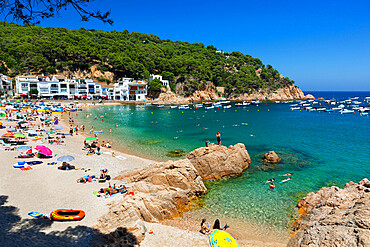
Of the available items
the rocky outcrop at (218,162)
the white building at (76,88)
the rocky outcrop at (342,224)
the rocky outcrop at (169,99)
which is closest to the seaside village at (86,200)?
the rocky outcrop at (218,162)

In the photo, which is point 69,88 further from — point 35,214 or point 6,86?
point 35,214

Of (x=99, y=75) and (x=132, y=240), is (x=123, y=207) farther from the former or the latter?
(x=99, y=75)

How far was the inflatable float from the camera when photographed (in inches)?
445

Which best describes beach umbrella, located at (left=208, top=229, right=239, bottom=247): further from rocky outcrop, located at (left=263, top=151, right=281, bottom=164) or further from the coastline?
rocky outcrop, located at (left=263, top=151, right=281, bottom=164)

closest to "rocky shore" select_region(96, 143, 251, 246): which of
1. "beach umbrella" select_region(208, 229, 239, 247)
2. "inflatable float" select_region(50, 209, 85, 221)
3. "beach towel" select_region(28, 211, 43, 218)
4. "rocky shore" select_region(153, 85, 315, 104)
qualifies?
"inflatable float" select_region(50, 209, 85, 221)

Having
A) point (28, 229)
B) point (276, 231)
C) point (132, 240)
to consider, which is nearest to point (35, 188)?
point (28, 229)

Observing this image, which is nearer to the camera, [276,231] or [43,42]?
[276,231]

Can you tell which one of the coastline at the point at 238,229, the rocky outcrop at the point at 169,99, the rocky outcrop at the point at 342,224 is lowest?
the coastline at the point at 238,229

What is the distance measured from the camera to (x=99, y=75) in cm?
10381

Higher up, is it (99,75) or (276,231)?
(99,75)

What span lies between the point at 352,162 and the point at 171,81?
9622cm

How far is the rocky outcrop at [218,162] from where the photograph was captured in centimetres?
1991

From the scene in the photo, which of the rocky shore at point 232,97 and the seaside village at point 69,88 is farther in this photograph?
the rocky shore at point 232,97

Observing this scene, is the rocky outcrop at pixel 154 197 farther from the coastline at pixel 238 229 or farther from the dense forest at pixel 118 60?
the dense forest at pixel 118 60
